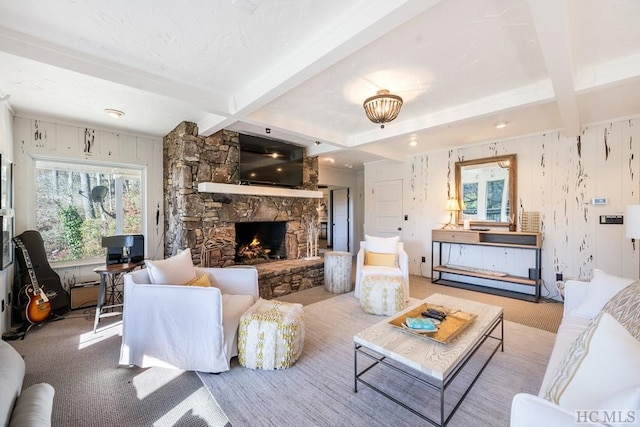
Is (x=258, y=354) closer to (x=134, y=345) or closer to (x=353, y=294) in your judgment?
(x=134, y=345)

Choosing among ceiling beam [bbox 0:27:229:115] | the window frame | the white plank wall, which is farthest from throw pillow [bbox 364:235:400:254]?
the window frame

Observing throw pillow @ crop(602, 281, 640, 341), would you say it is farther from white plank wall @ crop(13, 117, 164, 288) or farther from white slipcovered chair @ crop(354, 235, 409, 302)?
white plank wall @ crop(13, 117, 164, 288)

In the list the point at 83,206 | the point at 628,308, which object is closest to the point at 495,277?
the point at 628,308

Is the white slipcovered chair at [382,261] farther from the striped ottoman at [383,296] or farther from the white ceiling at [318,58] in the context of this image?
the white ceiling at [318,58]

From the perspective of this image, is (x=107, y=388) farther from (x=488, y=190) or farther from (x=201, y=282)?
(x=488, y=190)

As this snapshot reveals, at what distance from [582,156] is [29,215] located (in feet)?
23.5

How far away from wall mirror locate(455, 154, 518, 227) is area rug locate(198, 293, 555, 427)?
7.37 ft

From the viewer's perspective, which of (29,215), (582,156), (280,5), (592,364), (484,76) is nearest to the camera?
(592,364)

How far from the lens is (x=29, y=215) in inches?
130

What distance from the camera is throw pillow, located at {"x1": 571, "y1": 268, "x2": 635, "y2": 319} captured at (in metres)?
1.92

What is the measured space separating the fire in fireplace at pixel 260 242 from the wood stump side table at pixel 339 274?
3.38 feet

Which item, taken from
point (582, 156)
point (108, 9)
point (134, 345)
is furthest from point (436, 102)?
point (134, 345)

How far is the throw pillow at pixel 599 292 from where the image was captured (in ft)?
6.29

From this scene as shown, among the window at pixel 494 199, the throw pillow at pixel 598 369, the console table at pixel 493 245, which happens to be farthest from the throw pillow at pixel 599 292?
the window at pixel 494 199
